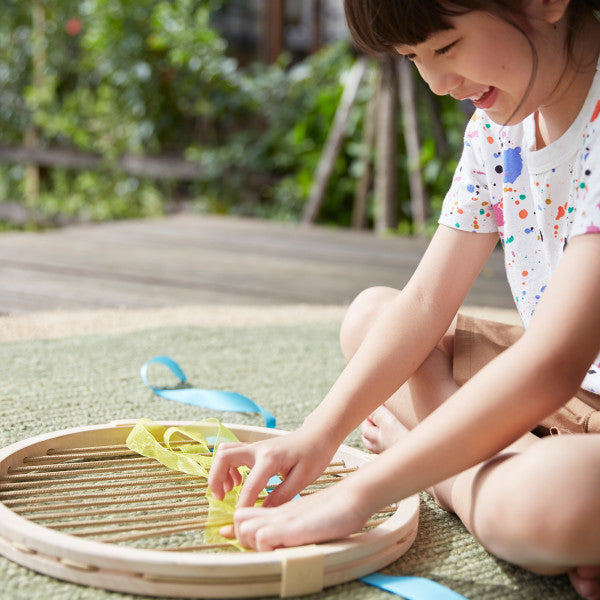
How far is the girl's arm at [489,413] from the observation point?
70 cm

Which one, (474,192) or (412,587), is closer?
(412,587)

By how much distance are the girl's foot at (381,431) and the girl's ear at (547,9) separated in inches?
19.8

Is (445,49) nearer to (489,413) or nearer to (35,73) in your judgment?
(489,413)

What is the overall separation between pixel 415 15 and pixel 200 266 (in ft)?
5.68

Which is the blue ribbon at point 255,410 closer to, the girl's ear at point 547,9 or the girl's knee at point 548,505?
the girl's knee at point 548,505

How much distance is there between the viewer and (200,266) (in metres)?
2.41

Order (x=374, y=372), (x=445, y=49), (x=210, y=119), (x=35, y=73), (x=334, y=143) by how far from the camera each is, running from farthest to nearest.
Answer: (x=35, y=73) → (x=210, y=119) → (x=334, y=143) → (x=374, y=372) → (x=445, y=49)

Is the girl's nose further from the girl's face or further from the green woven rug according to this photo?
the green woven rug

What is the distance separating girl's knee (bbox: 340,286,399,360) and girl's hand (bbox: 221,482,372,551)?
1.19 ft

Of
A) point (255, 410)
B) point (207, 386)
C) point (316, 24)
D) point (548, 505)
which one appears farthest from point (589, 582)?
point (316, 24)

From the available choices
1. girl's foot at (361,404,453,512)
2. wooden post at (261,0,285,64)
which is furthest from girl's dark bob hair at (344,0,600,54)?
wooden post at (261,0,285,64)

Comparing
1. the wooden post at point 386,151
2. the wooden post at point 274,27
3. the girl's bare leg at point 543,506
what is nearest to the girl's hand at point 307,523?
the girl's bare leg at point 543,506

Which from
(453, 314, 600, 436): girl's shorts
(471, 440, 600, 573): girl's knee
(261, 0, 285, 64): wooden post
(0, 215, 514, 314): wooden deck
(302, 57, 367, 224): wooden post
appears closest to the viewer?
(471, 440, 600, 573): girl's knee

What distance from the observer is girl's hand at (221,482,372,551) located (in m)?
0.72
